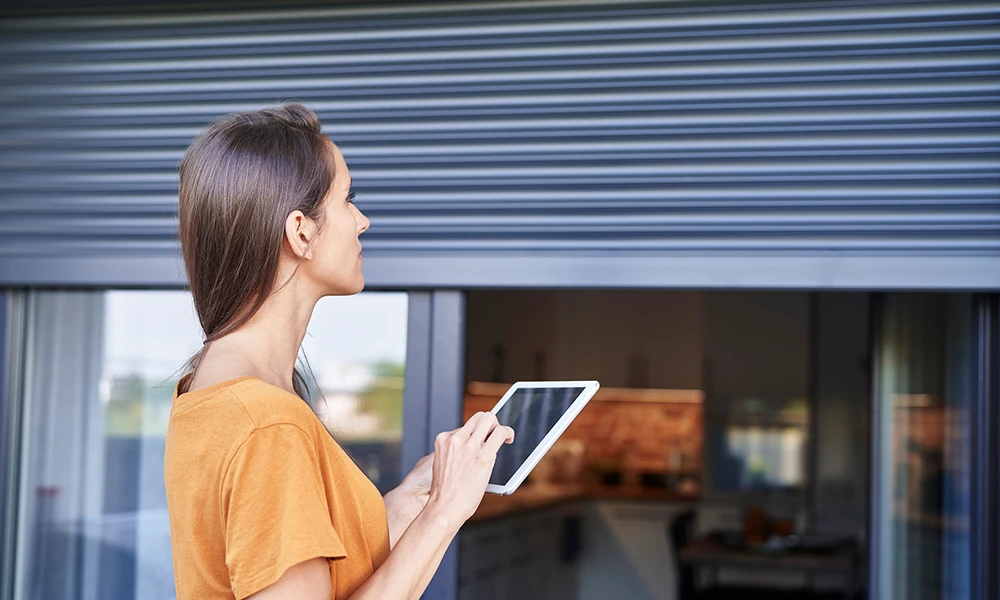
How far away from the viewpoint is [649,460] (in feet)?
31.7

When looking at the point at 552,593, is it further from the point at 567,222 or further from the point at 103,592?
the point at 567,222

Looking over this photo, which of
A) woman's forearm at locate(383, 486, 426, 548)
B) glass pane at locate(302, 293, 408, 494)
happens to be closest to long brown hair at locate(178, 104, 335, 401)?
woman's forearm at locate(383, 486, 426, 548)

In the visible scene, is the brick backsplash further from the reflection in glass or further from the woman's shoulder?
the woman's shoulder

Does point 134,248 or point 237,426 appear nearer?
point 237,426

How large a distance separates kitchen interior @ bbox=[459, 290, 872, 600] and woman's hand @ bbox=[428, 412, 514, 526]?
467 centimetres

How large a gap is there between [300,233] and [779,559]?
472 centimetres

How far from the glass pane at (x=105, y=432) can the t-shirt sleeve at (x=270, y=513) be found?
1.63m

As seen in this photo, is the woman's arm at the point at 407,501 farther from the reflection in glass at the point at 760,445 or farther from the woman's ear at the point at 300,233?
the reflection in glass at the point at 760,445

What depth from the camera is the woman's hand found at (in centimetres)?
131

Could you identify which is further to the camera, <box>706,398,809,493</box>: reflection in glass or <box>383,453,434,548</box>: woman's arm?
<box>706,398,809,493</box>: reflection in glass

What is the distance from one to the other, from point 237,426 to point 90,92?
6.29ft

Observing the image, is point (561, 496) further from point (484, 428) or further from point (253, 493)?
point (253, 493)

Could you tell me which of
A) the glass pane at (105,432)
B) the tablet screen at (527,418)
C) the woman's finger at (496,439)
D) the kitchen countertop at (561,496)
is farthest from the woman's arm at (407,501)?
the kitchen countertop at (561,496)

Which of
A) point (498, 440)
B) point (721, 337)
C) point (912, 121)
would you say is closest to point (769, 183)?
point (912, 121)
